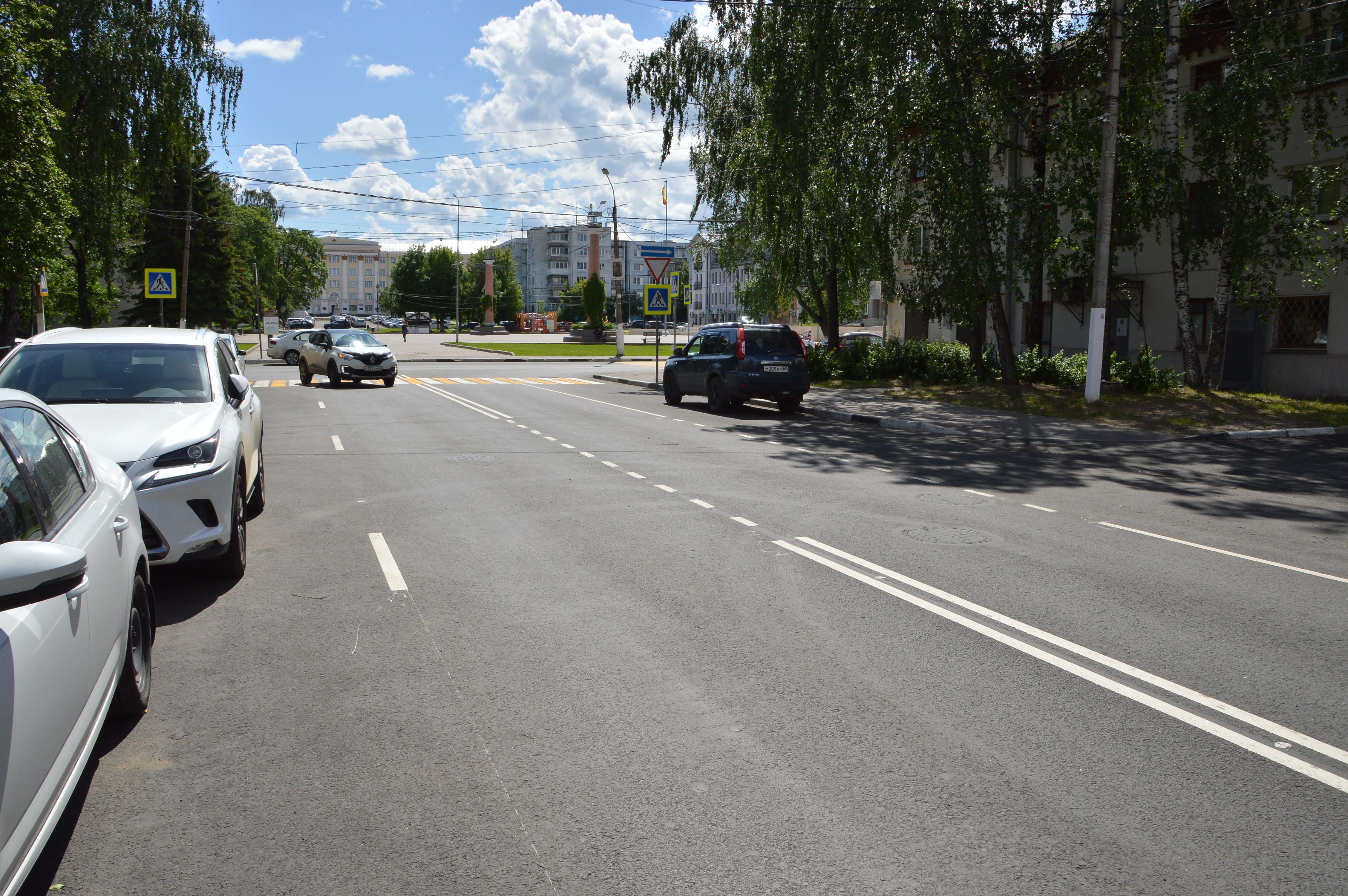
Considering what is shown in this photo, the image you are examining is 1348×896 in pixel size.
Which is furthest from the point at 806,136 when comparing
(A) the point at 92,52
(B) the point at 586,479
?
(A) the point at 92,52

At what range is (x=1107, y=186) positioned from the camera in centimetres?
1867

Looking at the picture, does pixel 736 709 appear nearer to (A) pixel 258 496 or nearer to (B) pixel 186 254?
(A) pixel 258 496

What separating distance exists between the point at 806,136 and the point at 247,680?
21.6m

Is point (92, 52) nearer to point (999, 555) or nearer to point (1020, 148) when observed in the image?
point (1020, 148)

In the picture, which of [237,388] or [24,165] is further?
[24,165]

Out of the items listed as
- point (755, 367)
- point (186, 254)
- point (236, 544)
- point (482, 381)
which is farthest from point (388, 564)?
point (186, 254)

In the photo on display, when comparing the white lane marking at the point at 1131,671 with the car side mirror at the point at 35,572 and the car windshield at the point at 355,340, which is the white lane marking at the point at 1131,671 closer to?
the car side mirror at the point at 35,572

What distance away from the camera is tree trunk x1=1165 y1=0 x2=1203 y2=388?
19891mm

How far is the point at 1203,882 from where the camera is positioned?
3098 millimetres

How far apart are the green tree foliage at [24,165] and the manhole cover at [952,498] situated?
1374cm

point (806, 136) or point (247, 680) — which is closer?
point (247, 680)

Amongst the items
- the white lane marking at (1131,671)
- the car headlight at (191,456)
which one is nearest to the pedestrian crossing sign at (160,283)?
the car headlight at (191,456)

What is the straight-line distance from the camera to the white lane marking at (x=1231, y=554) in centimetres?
720

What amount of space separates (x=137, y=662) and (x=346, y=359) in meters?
24.1
